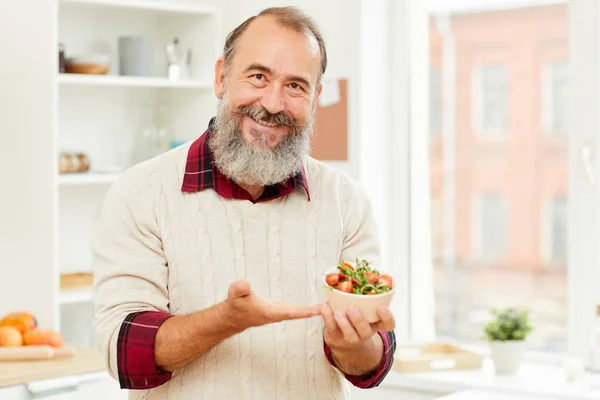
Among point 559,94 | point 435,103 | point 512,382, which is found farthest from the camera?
point 435,103

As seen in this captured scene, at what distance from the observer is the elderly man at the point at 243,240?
1.85 meters

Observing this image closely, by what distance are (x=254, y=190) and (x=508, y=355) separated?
164 cm

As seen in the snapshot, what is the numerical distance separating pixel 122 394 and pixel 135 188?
1442 mm

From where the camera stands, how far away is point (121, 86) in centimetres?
412

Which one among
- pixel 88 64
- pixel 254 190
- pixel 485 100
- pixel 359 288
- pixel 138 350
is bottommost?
pixel 138 350

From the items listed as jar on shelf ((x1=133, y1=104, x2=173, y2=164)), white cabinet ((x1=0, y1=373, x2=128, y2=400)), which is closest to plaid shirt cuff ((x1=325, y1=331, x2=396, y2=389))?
white cabinet ((x1=0, y1=373, x2=128, y2=400))

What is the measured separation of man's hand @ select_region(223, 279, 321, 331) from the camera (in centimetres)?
165

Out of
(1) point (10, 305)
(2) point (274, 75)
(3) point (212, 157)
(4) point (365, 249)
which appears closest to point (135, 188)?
(3) point (212, 157)

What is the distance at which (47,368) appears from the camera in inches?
116

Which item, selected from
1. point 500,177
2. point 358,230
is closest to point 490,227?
point 500,177

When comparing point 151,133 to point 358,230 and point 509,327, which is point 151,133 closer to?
point 509,327

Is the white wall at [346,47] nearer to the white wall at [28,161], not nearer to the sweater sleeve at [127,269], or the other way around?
the white wall at [28,161]

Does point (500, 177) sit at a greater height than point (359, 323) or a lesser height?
greater

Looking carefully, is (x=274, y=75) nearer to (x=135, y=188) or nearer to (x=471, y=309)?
(x=135, y=188)
